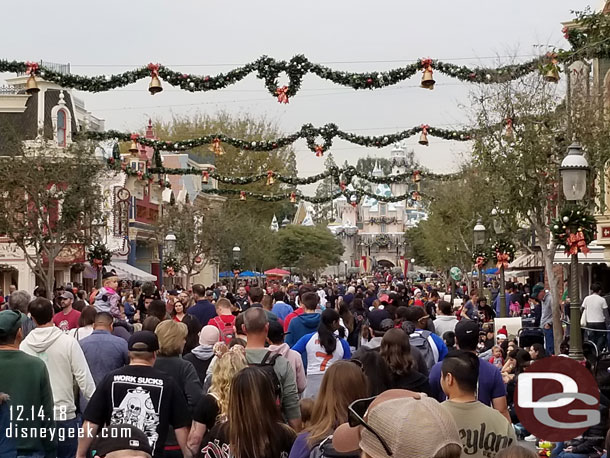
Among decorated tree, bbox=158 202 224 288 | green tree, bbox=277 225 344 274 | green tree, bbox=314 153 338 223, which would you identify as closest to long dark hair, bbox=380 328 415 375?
decorated tree, bbox=158 202 224 288

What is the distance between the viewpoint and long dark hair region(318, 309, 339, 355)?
11.1m

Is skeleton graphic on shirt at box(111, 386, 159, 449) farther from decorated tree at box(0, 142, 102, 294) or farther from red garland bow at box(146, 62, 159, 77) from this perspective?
decorated tree at box(0, 142, 102, 294)

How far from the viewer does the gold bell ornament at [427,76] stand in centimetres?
2419

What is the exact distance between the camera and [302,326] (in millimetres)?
13500

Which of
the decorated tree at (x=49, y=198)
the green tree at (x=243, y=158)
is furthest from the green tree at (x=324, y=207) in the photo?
the decorated tree at (x=49, y=198)

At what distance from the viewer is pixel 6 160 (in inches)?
1468

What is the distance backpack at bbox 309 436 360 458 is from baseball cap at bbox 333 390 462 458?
6.41 ft

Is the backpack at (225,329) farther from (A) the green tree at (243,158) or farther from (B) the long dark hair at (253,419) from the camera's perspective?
(A) the green tree at (243,158)

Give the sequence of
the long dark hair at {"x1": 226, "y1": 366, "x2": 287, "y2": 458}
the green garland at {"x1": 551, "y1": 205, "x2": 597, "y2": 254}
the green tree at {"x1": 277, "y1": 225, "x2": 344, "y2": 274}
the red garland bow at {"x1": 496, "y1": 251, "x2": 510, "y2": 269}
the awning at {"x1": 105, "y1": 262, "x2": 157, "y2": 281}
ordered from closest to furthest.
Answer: the long dark hair at {"x1": 226, "y1": 366, "x2": 287, "y2": 458} → the green garland at {"x1": 551, "y1": 205, "x2": 597, "y2": 254} → the red garland bow at {"x1": 496, "y1": 251, "x2": 510, "y2": 269} → the awning at {"x1": 105, "y1": 262, "x2": 157, "y2": 281} → the green tree at {"x1": 277, "y1": 225, "x2": 344, "y2": 274}

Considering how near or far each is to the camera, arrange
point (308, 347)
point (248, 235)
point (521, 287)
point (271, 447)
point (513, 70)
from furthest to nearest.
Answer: point (248, 235) → point (521, 287) → point (513, 70) → point (308, 347) → point (271, 447)

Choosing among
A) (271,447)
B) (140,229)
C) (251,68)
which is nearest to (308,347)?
(271,447)

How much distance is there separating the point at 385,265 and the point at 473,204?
145 meters

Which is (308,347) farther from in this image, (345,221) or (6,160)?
(345,221)

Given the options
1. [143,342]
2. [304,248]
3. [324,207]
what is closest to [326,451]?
[143,342]
